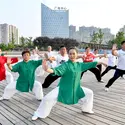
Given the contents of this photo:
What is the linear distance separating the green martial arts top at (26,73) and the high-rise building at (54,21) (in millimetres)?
63732

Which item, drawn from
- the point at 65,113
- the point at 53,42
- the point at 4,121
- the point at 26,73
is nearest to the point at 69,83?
the point at 65,113

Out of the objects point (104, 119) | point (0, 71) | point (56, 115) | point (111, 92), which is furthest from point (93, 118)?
point (0, 71)

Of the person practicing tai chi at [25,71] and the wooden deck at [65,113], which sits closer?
the wooden deck at [65,113]

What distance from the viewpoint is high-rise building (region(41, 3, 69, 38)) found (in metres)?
68.2

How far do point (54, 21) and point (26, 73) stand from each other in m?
64.4

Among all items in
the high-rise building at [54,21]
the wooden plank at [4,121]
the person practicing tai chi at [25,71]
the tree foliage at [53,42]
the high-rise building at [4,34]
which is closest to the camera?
the wooden plank at [4,121]

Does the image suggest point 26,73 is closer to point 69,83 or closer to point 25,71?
point 25,71

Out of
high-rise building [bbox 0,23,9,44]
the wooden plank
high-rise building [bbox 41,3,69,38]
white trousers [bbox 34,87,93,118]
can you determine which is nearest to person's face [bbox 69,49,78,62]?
white trousers [bbox 34,87,93,118]

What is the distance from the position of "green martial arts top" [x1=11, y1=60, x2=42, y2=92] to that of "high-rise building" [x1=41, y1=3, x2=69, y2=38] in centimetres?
6373

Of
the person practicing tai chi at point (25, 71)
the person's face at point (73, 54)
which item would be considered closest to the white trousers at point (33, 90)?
the person practicing tai chi at point (25, 71)

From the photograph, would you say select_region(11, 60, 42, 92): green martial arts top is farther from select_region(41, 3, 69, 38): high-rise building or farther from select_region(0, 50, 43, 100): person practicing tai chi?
select_region(41, 3, 69, 38): high-rise building

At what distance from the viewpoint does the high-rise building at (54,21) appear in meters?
68.2

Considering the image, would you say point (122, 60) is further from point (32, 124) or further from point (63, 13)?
point (63, 13)

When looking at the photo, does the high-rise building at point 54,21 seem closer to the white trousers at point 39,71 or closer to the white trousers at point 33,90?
the white trousers at point 39,71
